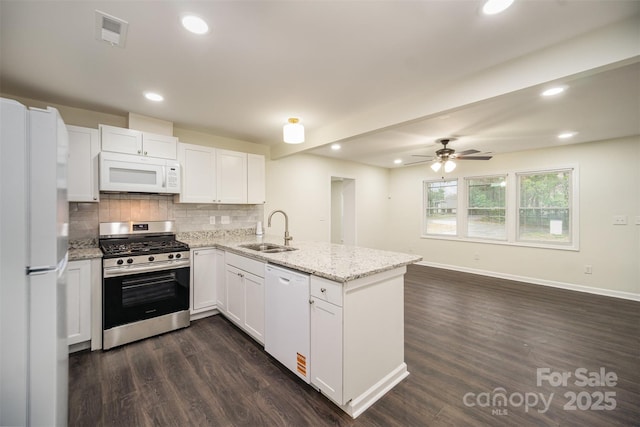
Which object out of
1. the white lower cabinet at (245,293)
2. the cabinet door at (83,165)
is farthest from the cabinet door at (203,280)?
the cabinet door at (83,165)

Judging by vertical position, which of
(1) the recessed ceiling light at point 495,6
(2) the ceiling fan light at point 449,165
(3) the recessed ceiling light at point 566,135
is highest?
(3) the recessed ceiling light at point 566,135

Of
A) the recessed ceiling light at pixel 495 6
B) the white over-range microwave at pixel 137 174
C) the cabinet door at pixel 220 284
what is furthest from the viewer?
the cabinet door at pixel 220 284

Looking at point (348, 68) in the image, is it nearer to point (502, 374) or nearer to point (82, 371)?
point (502, 374)

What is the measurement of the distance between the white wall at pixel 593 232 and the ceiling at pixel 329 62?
126 cm

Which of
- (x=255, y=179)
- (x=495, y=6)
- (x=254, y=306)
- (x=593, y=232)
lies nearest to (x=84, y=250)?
(x=254, y=306)

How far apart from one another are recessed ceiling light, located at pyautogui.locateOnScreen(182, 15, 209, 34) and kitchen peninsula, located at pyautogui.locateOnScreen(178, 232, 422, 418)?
1.67 metres

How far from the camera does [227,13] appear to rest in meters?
1.49

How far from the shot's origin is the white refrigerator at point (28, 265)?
0.90 m

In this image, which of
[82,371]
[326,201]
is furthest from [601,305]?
[82,371]

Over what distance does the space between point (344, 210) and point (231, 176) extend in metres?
3.34

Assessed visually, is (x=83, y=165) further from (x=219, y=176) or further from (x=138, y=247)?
(x=219, y=176)

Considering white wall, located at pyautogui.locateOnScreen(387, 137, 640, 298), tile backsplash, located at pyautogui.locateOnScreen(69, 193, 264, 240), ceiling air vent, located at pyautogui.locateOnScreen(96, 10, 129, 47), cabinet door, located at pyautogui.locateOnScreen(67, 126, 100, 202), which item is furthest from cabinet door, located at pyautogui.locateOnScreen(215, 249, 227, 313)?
white wall, located at pyautogui.locateOnScreen(387, 137, 640, 298)

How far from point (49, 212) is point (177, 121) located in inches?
104

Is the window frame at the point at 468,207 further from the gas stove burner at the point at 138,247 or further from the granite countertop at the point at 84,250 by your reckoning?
the granite countertop at the point at 84,250
